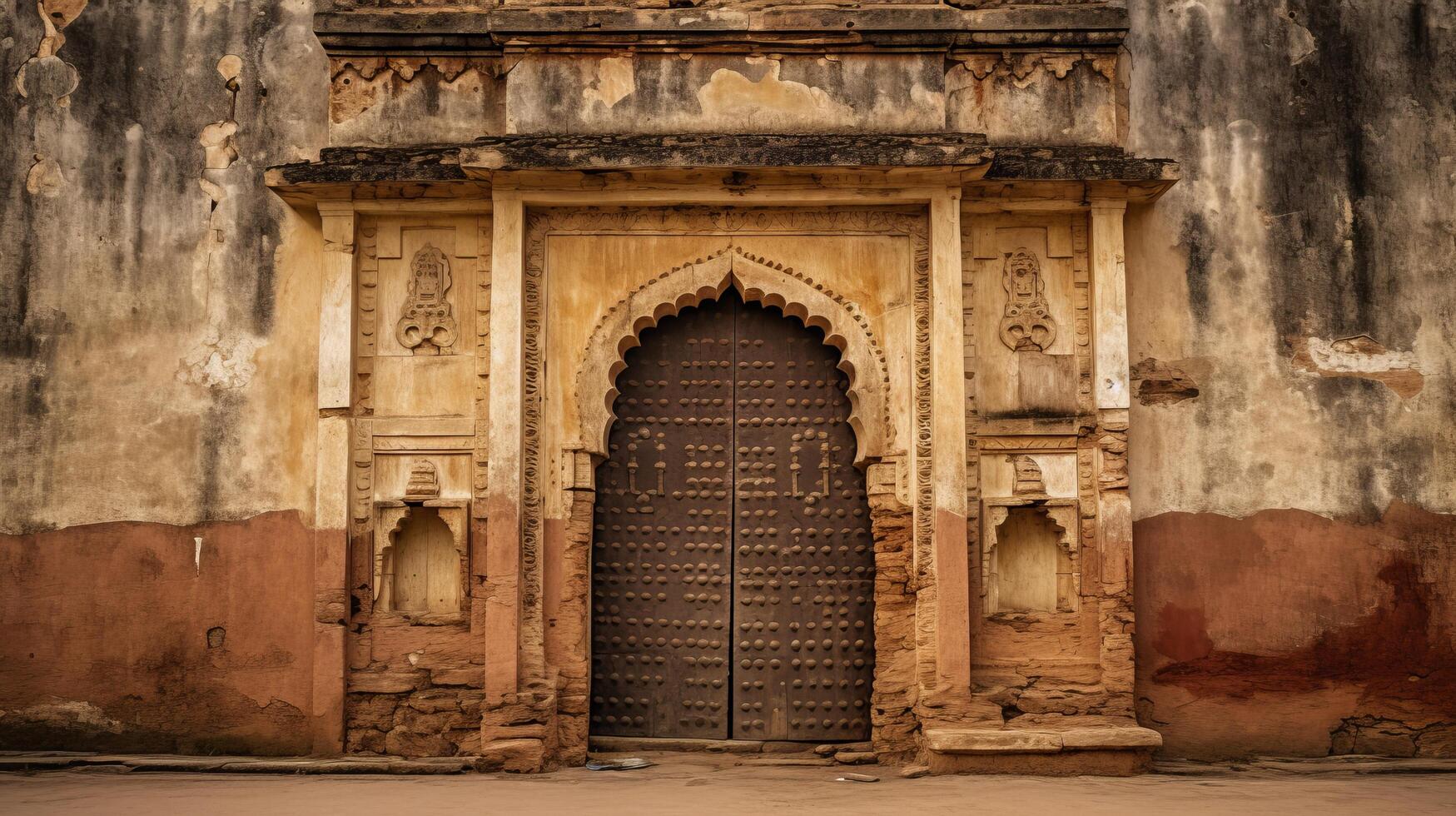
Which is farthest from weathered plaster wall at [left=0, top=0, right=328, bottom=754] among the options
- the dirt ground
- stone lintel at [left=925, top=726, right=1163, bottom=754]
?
stone lintel at [left=925, top=726, right=1163, bottom=754]

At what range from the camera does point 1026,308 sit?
23.4ft

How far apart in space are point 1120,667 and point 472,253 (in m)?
3.95

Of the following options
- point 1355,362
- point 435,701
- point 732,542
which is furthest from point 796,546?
point 1355,362

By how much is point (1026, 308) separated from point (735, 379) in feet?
5.15

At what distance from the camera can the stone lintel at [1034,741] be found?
6.36 m

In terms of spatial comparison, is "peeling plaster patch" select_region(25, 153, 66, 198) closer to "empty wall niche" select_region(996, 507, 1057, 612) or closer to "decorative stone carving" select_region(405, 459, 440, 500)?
"decorative stone carving" select_region(405, 459, 440, 500)

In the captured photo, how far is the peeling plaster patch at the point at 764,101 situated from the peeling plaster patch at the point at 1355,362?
8.82 feet

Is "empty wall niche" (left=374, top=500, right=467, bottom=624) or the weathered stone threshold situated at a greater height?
"empty wall niche" (left=374, top=500, right=467, bottom=624)

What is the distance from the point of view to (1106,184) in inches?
273

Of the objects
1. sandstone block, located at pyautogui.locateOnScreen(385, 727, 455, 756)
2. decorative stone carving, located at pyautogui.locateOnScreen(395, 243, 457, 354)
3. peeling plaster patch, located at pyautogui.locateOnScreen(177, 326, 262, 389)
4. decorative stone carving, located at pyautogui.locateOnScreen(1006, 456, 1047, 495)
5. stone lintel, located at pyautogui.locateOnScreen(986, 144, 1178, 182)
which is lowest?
sandstone block, located at pyautogui.locateOnScreen(385, 727, 455, 756)

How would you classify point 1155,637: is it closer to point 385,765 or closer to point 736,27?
point 736,27

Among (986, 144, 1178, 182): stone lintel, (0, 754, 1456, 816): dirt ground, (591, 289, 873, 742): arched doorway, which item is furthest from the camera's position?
(591, 289, 873, 742): arched doorway

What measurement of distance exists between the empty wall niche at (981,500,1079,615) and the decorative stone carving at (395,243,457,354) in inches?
118

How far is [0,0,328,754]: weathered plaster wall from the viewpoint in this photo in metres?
7.07
